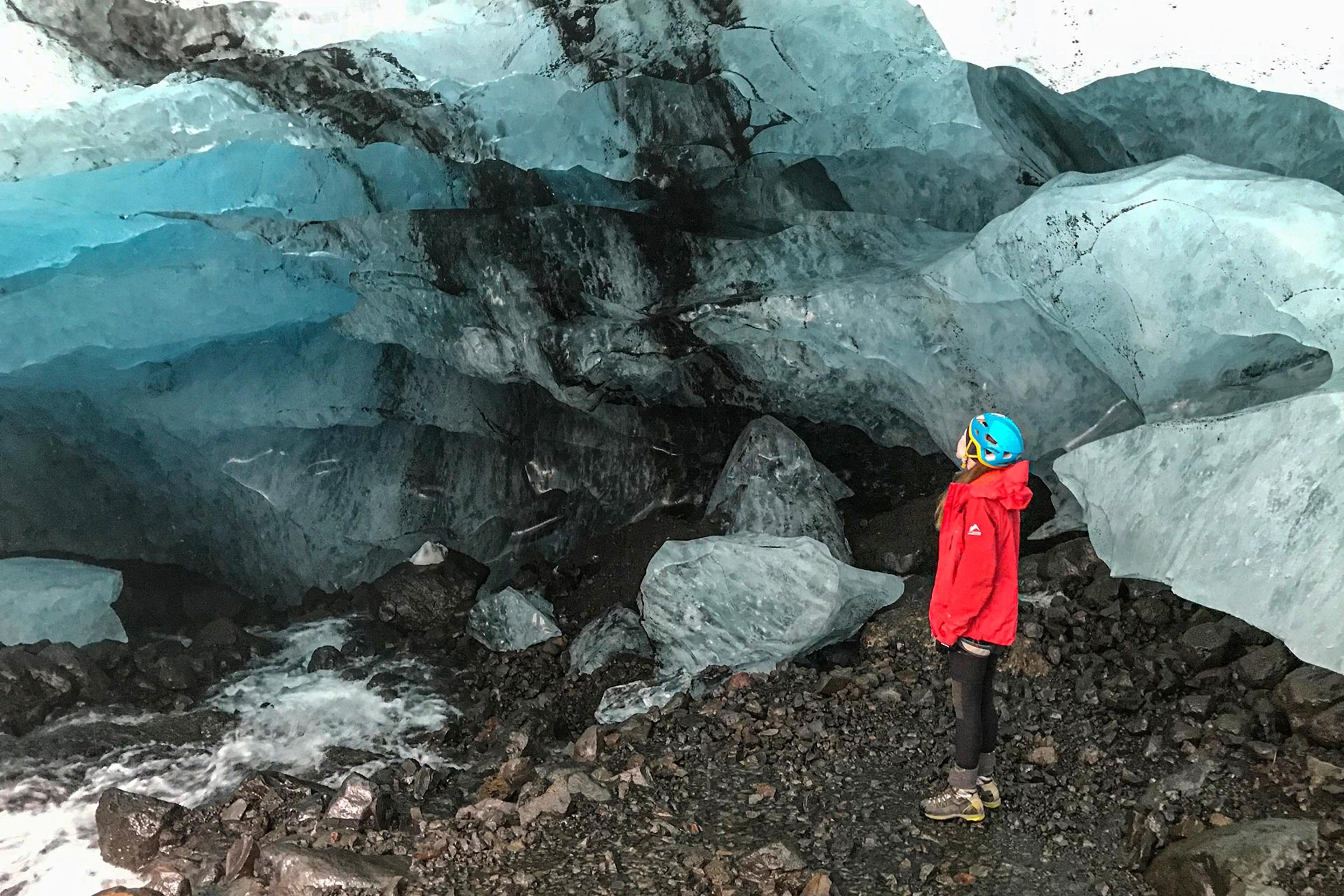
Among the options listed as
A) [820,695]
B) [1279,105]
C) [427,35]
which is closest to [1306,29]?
[1279,105]

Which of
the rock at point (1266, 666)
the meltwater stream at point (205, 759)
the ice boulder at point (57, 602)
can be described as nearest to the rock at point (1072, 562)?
the rock at point (1266, 666)

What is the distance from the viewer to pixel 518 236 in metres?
6.33

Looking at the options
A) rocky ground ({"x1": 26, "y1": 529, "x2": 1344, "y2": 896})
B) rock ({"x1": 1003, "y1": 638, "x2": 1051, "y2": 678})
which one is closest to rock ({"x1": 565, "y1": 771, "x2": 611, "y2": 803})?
rocky ground ({"x1": 26, "y1": 529, "x2": 1344, "y2": 896})

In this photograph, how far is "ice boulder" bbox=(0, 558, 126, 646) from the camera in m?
6.43

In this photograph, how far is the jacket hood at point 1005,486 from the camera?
368 centimetres

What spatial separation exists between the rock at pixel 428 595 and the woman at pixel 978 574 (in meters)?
4.17

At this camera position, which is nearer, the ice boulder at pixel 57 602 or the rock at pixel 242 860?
the rock at pixel 242 860

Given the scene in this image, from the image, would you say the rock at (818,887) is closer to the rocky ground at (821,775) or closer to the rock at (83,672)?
the rocky ground at (821,775)

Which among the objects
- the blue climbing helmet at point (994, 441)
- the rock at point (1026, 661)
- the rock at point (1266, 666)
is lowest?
the rock at point (1026, 661)

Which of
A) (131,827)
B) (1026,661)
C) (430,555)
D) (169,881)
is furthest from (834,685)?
(430,555)

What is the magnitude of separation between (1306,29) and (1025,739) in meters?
2.94

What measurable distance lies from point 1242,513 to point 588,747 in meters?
2.81

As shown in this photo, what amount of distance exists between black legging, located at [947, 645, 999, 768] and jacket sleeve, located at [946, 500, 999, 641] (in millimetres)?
139

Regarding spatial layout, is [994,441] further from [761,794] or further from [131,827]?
[131,827]
